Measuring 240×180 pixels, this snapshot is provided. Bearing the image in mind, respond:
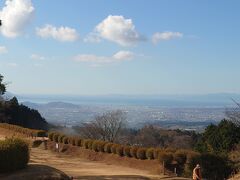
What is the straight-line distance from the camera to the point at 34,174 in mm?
20297

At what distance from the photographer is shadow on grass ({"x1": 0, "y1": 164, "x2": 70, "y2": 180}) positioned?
1992cm

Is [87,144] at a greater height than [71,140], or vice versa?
[71,140]

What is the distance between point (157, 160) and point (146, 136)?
146ft

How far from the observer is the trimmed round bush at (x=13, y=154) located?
20.6 meters

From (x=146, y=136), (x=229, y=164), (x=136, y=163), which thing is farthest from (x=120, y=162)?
(x=146, y=136)

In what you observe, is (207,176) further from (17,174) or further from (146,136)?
(146,136)

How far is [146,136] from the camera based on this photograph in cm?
8025

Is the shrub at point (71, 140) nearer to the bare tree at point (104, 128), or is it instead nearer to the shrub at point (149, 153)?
the shrub at point (149, 153)

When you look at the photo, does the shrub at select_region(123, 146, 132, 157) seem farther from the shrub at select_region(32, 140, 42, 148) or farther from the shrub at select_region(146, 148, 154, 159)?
the shrub at select_region(32, 140, 42, 148)

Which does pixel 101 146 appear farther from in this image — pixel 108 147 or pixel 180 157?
pixel 180 157

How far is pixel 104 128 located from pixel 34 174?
171 feet

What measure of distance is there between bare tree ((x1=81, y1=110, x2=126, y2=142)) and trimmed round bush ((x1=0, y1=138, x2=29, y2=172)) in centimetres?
4932

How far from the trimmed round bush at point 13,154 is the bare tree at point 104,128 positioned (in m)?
49.3

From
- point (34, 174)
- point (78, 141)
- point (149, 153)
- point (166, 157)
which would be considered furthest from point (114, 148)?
point (34, 174)
